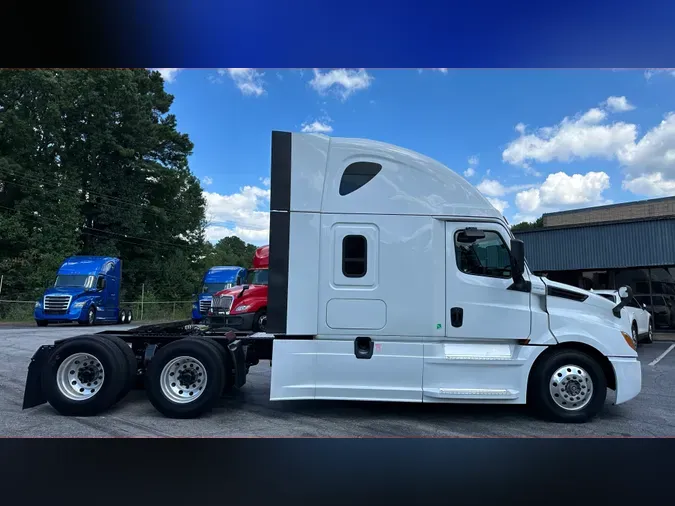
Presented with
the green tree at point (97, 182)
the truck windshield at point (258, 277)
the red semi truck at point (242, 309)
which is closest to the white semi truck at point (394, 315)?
the red semi truck at point (242, 309)

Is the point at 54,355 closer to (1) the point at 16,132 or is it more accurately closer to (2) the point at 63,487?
(2) the point at 63,487

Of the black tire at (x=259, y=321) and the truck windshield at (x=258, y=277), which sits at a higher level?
the truck windshield at (x=258, y=277)

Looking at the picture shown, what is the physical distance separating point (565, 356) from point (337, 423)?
297cm

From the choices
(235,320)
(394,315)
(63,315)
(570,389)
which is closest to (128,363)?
(394,315)

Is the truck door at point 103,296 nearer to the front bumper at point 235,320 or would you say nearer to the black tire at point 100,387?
the front bumper at point 235,320

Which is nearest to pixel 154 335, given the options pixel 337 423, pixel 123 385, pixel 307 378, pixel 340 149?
pixel 123 385

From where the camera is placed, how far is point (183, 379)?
611 cm

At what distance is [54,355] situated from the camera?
20.0 ft

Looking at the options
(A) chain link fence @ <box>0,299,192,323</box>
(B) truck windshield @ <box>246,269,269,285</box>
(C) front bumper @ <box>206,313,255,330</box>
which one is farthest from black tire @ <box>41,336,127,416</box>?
(A) chain link fence @ <box>0,299,192,323</box>

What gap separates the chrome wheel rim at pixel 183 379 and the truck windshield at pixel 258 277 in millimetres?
6023

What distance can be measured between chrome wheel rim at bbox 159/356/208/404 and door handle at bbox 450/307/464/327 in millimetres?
3224

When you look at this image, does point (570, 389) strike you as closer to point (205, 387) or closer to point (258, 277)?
point (205, 387)

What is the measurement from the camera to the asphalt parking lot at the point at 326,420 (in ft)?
18.1

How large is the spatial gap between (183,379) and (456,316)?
361 centimetres
